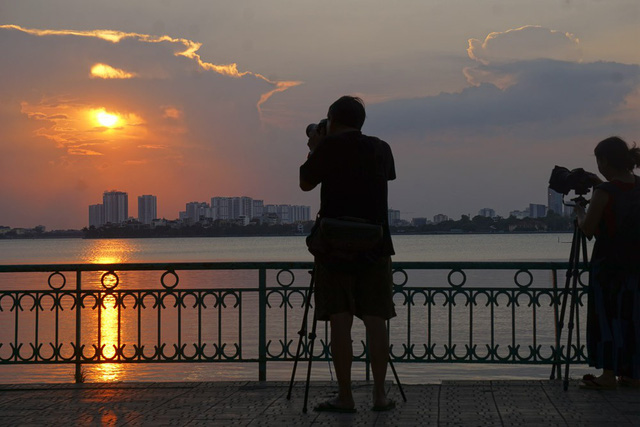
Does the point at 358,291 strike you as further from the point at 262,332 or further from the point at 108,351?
the point at 108,351

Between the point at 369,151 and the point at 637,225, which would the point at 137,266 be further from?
the point at 637,225

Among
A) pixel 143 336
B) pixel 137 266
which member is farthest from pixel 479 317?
pixel 137 266

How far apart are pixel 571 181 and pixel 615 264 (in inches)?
29.9

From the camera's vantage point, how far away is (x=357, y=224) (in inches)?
250

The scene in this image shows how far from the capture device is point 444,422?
→ 243 inches

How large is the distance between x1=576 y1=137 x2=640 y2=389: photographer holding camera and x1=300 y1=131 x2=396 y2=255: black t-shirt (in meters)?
1.90

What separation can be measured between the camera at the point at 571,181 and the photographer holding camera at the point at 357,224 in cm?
181

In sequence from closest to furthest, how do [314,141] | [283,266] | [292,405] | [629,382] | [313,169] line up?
[313,169] < [314,141] < [292,405] < [629,382] < [283,266]

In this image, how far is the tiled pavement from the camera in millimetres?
6262

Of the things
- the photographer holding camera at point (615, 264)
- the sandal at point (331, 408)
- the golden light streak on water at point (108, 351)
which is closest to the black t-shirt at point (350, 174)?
the sandal at point (331, 408)

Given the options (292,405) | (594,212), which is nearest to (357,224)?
(292,405)

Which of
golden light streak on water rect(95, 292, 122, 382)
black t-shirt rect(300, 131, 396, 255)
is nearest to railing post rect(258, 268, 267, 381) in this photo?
golden light streak on water rect(95, 292, 122, 382)

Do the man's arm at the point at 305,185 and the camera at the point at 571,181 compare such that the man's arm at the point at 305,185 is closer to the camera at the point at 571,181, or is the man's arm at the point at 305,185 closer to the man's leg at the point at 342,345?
the man's leg at the point at 342,345

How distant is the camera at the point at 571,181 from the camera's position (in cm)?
749
